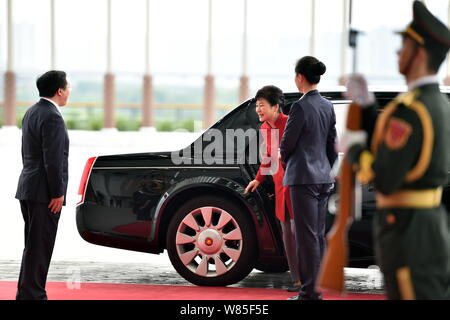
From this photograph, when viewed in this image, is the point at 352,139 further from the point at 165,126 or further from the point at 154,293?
the point at 165,126

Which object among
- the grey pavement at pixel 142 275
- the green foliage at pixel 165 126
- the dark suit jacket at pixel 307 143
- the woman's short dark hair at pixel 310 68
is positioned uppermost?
the woman's short dark hair at pixel 310 68

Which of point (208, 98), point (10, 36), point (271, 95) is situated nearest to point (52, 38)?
point (10, 36)

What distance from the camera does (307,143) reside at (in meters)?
6.86

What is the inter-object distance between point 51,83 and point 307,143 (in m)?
1.94

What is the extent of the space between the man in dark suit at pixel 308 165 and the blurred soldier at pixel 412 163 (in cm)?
278

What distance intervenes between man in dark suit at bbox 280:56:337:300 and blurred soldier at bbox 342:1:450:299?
2.78 metres

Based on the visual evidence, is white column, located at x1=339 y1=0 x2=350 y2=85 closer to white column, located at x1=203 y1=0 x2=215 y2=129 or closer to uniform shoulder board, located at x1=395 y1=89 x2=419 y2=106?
white column, located at x1=203 y1=0 x2=215 y2=129

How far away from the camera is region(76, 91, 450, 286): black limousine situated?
7762mm

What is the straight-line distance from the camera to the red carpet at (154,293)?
24.4 ft

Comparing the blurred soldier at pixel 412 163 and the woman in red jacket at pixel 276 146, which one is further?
the woman in red jacket at pixel 276 146

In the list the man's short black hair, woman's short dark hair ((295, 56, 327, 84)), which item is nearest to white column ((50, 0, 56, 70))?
the man's short black hair

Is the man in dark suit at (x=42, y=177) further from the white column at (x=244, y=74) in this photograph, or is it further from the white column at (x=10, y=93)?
the white column at (x=10, y=93)

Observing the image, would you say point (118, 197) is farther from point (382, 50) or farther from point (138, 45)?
point (138, 45)

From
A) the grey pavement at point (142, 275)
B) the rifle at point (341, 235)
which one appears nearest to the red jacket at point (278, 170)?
the grey pavement at point (142, 275)
